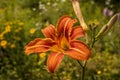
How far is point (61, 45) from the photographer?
189 cm

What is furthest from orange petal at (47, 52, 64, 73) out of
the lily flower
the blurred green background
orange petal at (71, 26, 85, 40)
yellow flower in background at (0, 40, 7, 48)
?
yellow flower in background at (0, 40, 7, 48)

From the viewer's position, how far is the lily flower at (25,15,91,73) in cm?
168

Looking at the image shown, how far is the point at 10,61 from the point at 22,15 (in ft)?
4.73

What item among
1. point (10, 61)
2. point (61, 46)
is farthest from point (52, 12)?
point (61, 46)

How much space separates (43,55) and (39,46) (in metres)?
2.18

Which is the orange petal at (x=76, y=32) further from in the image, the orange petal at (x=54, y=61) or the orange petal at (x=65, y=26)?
the orange petal at (x=54, y=61)

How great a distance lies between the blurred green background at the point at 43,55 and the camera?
3.96 meters

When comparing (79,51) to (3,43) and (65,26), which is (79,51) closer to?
(65,26)

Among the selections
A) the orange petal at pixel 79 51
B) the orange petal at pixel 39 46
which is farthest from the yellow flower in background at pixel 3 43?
the orange petal at pixel 79 51

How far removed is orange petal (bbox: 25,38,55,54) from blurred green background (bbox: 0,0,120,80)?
42.3 inches

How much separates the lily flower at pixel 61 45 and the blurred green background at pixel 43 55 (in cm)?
101

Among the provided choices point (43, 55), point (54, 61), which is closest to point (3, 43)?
point (43, 55)

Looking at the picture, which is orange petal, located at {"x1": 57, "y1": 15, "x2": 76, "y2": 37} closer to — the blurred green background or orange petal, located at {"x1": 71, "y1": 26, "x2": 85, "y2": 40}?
orange petal, located at {"x1": 71, "y1": 26, "x2": 85, "y2": 40}

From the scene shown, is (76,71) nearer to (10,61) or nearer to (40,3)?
(10,61)
